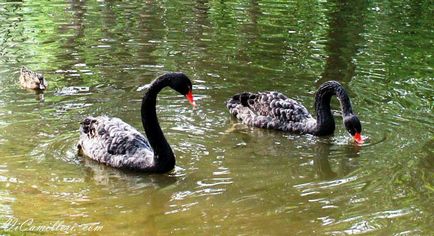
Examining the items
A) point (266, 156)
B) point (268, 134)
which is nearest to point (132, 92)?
point (268, 134)

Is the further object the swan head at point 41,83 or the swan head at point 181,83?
the swan head at point 41,83

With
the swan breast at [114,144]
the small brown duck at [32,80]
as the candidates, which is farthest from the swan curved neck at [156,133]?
the small brown duck at [32,80]

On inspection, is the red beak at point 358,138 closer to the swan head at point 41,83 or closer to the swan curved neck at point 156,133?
the swan curved neck at point 156,133

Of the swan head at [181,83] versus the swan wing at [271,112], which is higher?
the swan head at [181,83]

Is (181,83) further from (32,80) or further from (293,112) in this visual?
(32,80)

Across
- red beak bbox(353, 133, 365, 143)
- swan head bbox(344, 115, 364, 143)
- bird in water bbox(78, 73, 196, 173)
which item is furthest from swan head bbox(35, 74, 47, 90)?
red beak bbox(353, 133, 365, 143)

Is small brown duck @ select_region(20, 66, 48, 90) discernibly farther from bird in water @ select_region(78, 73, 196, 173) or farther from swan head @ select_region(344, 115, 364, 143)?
swan head @ select_region(344, 115, 364, 143)

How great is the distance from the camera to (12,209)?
6484mm

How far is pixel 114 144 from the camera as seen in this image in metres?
7.88

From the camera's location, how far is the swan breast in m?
7.71

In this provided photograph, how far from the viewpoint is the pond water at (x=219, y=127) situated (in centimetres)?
648

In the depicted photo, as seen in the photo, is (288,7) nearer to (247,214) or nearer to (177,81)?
(177,81)

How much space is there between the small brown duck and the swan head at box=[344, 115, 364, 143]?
442cm

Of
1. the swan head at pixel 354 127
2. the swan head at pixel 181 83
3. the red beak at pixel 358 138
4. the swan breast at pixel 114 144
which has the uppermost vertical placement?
the swan head at pixel 181 83
